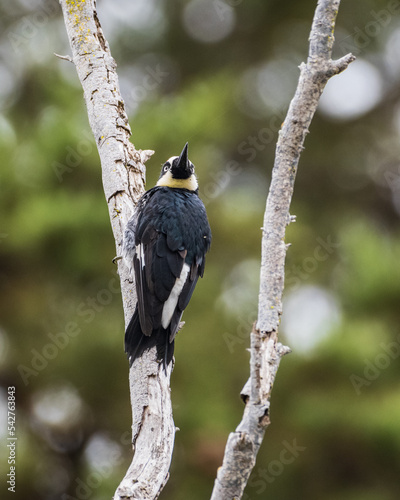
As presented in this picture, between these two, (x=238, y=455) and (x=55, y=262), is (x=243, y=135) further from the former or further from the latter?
(x=238, y=455)

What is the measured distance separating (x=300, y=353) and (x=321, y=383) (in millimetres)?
269

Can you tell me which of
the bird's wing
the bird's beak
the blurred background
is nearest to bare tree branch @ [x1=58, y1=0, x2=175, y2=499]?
the bird's wing

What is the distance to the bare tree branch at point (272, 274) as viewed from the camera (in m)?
1.93

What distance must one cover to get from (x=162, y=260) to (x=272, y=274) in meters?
1.13

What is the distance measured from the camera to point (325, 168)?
29.0ft

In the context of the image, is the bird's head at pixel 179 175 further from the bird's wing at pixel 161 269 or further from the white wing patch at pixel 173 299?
the white wing patch at pixel 173 299

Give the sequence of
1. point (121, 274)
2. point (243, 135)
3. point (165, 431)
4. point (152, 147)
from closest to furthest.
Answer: point (165, 431) < point (121, 274) < point (152, 147) < point (243, 135)

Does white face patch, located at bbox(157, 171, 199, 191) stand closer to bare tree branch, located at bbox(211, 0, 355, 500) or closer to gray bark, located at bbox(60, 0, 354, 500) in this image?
gray bark, located at bbox(60, 0, 354, 500)

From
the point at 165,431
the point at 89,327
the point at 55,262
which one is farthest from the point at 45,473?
the point at 165,431

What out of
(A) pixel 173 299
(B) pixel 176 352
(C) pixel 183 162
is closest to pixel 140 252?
(A) pixel 173 299

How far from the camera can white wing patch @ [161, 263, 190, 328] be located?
3.11 m

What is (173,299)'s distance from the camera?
322cm

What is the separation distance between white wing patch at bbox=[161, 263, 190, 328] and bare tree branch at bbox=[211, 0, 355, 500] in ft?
2.98

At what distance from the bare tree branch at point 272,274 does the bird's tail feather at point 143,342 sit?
2.79 feet
